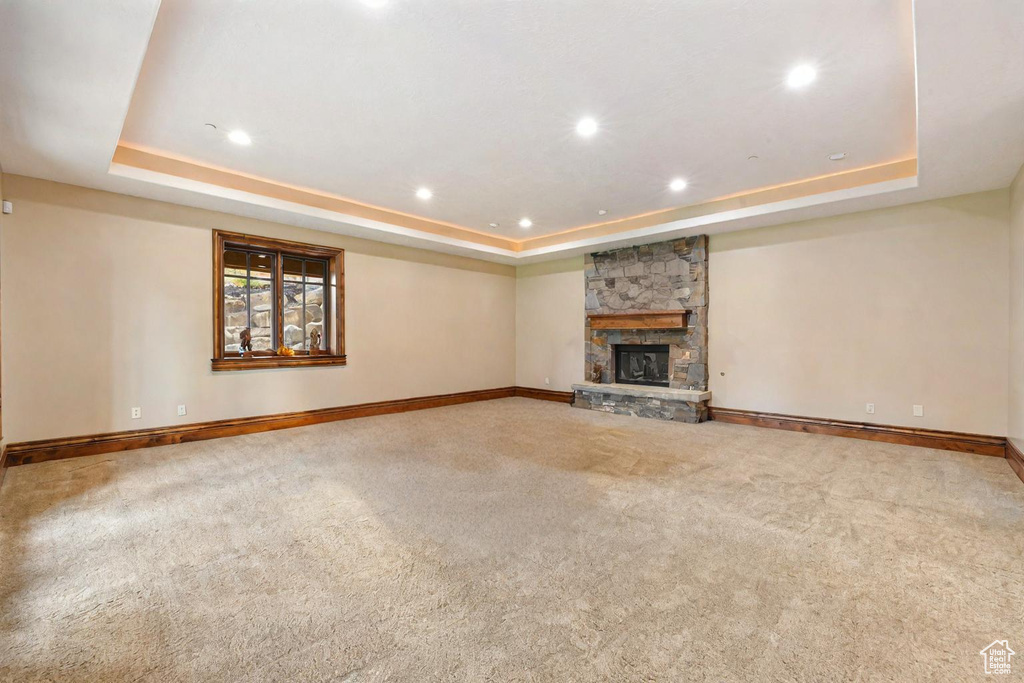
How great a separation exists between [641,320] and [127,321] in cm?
599

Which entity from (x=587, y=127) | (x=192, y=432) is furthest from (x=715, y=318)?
(x=192, y=432)

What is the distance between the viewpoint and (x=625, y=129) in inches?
135

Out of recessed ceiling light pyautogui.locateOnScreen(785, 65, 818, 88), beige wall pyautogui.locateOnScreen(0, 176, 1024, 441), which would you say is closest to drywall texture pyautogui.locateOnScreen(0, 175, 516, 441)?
beige wall pyautogui.locateOnScreen(0, 176, 1024, 441)

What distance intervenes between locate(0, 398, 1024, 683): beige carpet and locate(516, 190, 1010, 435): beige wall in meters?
0.87

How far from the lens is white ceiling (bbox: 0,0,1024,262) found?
2150 millimetres

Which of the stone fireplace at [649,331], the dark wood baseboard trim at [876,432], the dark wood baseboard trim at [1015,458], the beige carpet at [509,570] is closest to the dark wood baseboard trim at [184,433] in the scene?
the beige carpet at [509,570]

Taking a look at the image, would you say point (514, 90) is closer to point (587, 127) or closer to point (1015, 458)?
point (587, 127)

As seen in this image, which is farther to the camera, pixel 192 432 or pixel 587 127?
pixel 192 432

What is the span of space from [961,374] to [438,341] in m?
6.20

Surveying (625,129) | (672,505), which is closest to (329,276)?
(625,129)

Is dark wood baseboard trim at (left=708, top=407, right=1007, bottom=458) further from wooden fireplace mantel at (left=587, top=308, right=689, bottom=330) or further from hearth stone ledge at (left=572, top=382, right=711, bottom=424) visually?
wooden fireplace mantel at (left=587, top=308, right=689, bottom=330)

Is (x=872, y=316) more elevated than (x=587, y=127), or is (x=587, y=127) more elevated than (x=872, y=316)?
(x=587, y=127)

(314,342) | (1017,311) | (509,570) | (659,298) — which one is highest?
(659,298)

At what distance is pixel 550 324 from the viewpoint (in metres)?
7.79
